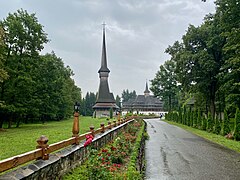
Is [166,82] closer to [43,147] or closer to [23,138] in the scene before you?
[23,138]

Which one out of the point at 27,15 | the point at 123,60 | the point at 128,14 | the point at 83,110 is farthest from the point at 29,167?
the point at 83,110

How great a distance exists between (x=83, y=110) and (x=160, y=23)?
3022 inches

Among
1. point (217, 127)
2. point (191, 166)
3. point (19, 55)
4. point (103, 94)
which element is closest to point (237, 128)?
point (217, 127)

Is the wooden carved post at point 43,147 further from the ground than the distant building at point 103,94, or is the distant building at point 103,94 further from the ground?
the distant building at point 103,94

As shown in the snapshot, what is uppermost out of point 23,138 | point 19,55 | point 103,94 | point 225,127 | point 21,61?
point 19,55

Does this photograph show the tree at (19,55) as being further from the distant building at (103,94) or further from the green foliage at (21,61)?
the distant building at (103,94)

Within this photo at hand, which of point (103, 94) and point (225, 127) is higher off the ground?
point (103, 94)

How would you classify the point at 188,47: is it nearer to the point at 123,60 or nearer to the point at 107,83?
the point at 123,60

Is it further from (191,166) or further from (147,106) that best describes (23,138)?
(147,106)

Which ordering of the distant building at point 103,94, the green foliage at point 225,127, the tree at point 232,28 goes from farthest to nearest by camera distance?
the distant building at point 103,94 → the green foliage at point 225,127 → the tree at point 232,28

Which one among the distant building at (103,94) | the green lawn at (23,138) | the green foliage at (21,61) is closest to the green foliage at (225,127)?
the green lawn at (23,138)

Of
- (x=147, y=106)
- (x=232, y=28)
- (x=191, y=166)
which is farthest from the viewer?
(x=147, y=106)

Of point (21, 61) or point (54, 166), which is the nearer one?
point (54, 166)

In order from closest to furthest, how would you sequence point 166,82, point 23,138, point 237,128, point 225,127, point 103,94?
point 23,138, point 237,128, point 225,127, point 166,82, point 103,94
